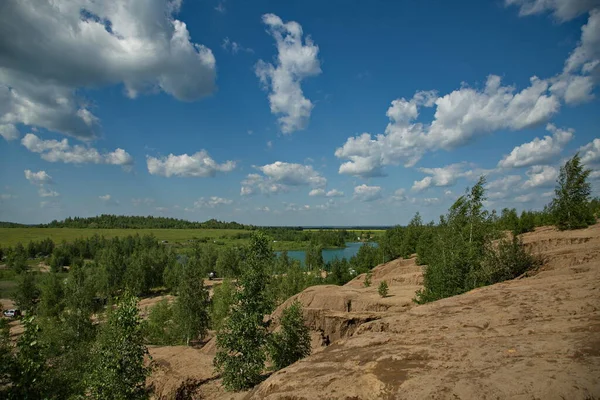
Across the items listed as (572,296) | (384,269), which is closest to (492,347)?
(572,296)

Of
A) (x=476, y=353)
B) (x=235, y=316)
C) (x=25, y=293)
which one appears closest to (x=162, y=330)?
(x=235, y=316)

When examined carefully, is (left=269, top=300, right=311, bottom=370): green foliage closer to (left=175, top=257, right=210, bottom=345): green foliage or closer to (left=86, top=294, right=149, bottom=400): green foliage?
(left=86, top=294, right=149, bottom=400): green foliage

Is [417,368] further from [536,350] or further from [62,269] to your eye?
[62,269]

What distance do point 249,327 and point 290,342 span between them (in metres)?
6.73

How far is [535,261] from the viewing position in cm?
2497

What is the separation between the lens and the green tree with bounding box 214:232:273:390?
1938 centimetres

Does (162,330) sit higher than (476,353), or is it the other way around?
(476,353)

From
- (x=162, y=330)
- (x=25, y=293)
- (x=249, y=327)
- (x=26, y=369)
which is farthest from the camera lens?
(x=25, y=293)

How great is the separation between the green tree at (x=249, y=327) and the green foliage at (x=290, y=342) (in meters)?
4.53

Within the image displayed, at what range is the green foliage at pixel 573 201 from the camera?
1302 inches

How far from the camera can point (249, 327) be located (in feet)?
64.0

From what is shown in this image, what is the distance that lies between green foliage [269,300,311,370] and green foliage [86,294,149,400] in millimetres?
10724

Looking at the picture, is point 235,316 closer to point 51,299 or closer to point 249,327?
point 249,327

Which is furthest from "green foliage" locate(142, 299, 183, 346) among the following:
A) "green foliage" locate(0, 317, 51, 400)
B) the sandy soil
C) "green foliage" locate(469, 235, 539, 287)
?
"green foliage" locate(469, 235, 539, 287)
